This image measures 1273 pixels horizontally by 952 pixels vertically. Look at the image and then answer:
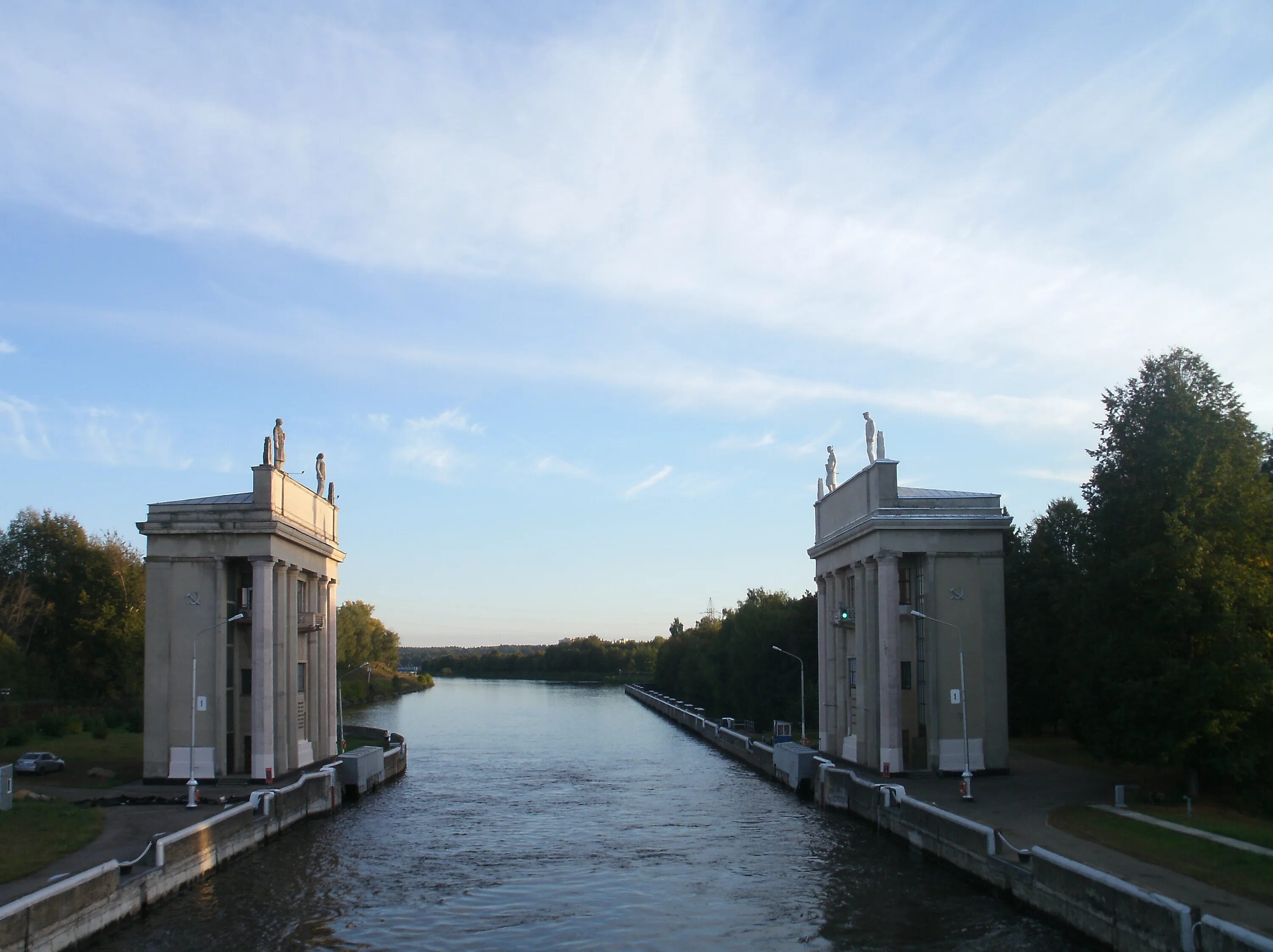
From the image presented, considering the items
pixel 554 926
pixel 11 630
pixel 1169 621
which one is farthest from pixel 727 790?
pixel 11 630

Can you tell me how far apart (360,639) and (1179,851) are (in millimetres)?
133973

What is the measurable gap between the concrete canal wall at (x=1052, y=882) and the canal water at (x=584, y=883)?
1.79ft

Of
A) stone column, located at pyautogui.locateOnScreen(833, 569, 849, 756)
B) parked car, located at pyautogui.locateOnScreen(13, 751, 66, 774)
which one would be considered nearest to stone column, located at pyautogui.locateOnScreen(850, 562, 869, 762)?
stone column, located at pyautogui.locateOnScreen(833, 569, 849, 756)

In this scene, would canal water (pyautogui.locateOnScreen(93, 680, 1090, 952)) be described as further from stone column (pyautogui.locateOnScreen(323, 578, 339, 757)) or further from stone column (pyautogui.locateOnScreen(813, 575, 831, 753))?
stone column (pyautogui.locateOnScreen(323, 578, 339, 757))

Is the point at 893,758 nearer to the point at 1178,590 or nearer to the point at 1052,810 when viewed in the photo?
the point at 1052,810

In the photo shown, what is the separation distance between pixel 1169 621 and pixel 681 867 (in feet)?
52.2

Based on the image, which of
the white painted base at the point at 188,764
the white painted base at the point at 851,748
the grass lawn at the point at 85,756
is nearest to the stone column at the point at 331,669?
the grass lawn at the point at 85,756

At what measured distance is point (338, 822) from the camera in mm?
39656

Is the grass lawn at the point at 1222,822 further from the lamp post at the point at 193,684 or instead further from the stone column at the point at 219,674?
the stone column at the point at 219,674

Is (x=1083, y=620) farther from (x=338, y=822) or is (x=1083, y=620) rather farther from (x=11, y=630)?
(x=11, y=630)

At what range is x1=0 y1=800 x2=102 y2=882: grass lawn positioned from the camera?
81.3 ft

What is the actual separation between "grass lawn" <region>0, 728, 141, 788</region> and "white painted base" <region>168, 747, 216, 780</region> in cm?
264

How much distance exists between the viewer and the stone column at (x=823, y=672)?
5241 centimetres

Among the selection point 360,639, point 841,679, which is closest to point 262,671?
point 841,679
